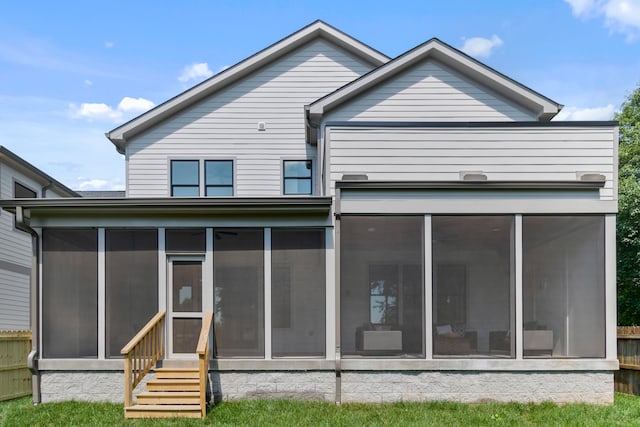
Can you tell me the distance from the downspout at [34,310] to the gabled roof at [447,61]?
579 centimetres

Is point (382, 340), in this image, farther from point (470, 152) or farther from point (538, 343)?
point (470, 152)

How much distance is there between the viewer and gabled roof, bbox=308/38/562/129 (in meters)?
10.8

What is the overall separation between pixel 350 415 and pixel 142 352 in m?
3.40

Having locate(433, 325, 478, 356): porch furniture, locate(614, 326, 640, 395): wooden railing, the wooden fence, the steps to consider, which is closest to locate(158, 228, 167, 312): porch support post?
the steps

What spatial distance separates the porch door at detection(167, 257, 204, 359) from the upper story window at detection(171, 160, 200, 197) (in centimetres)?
453

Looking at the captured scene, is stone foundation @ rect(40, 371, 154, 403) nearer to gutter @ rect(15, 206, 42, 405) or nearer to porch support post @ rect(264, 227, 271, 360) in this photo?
gutter @ rect(15, 206, 42, 405)

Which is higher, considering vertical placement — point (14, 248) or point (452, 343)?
point (14, 248)

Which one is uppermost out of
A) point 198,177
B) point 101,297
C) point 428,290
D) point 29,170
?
point 29,170

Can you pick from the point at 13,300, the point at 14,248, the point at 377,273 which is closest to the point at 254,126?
the point at 377,273

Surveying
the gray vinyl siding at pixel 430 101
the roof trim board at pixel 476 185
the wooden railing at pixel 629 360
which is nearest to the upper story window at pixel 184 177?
the gray vinyl siding at pixel 430 101

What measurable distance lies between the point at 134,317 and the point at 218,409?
2205 mm

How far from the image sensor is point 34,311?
8.59 meters

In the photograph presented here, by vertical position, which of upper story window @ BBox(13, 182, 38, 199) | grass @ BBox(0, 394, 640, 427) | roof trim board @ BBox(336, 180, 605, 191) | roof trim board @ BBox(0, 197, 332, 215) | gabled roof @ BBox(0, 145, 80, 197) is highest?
gabled roof @ BBox(0, 145, 80, 197)

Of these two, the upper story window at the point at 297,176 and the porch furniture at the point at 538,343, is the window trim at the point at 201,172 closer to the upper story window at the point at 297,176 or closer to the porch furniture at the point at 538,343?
the upper story window at the point at 297,176
